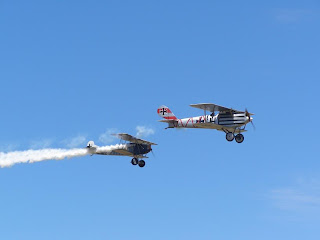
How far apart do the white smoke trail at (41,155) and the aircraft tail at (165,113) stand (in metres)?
10.2

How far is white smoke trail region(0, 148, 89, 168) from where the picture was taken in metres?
106

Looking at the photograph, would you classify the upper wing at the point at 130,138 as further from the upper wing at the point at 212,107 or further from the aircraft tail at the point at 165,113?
the upper wing at the point at 212,107

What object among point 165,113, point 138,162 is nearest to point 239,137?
point 165,113

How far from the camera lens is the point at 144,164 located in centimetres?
10538

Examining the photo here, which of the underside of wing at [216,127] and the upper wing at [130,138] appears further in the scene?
the upper wing at [130,138]

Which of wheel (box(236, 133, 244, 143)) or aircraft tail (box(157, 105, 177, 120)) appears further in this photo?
aircraft tail (box(157, 105, 177, 120))

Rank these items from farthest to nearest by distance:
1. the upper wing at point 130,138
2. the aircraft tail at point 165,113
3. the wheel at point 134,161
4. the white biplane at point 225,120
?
the wheel at point 134,161
the upper wing at point 130,138
the aircraft tail at point 165,113
the white biplane at point 225,120

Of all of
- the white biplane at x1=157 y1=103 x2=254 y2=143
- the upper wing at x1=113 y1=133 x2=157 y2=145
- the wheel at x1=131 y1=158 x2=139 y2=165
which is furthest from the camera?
the wheel at x1=131 y1=158 x2=139 y2=165

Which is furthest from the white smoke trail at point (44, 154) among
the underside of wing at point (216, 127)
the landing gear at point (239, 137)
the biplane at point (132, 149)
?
the landing gear at point (239, 137)

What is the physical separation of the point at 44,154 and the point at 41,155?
1.39 feet

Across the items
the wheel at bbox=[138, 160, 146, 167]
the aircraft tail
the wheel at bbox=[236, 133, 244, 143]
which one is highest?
the aircraft tail

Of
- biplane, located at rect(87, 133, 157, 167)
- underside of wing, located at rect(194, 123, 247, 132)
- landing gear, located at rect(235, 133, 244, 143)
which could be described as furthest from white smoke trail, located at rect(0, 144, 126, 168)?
landing gear, located at rect(235, 133, 244, 143)

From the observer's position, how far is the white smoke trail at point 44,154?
347ft

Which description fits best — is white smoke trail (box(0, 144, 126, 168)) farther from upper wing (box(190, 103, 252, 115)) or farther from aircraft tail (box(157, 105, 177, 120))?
upper wing (box(190, 103, 252, 115))
